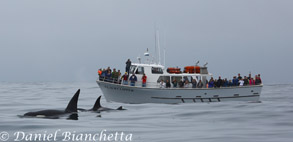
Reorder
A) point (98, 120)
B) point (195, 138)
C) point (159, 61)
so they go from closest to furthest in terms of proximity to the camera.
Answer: point (195, 138)
point (98, 120)
point (159, 61)

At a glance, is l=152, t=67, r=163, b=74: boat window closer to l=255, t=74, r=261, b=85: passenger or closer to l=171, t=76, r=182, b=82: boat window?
l=171, t=76, r=182, b=82: boat window

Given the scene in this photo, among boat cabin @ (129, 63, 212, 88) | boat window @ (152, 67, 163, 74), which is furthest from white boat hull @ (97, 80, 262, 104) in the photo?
boat window @ (152, 67, 163, 74)

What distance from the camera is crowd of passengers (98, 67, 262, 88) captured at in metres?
34.8

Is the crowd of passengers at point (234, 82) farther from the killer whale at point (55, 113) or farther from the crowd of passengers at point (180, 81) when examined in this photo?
the killer whale at point (55, 113)

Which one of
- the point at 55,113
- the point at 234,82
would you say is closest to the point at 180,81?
the point at 234,82

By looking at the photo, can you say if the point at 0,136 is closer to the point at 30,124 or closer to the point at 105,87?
the point at 30,124

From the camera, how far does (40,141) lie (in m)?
12.9

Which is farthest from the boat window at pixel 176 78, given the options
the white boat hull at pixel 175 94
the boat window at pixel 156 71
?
the white boat hull at pixel 175 94

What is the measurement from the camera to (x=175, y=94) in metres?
34.5

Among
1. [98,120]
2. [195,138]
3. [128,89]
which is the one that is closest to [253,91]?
[128,89]

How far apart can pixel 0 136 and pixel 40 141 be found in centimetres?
176

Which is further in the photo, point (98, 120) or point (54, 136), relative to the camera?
point (98, 120)

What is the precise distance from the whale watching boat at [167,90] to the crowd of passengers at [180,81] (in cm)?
20

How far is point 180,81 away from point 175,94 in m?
1.27
